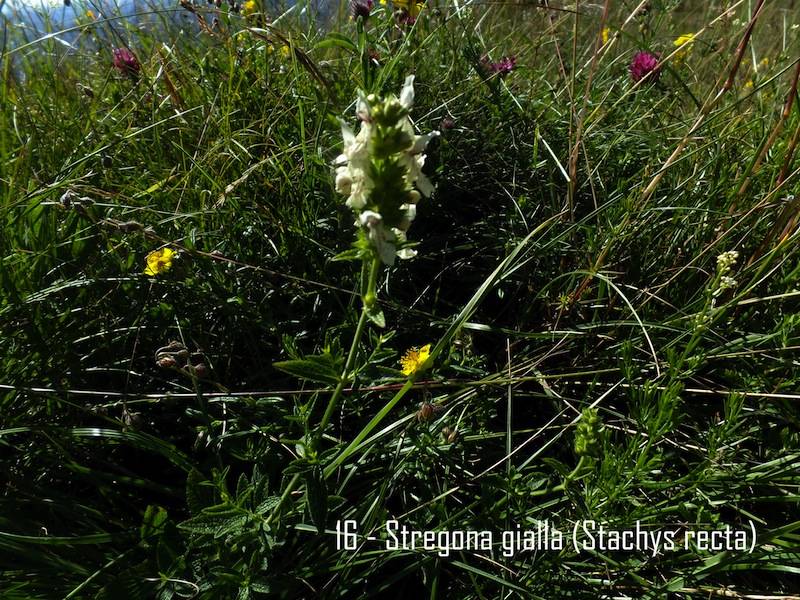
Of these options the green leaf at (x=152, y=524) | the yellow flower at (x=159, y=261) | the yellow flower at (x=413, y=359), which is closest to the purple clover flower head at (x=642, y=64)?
the yellow flower at (x=413, y=359)

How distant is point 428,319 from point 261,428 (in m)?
0.61

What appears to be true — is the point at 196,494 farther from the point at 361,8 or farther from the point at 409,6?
the point at 409,6

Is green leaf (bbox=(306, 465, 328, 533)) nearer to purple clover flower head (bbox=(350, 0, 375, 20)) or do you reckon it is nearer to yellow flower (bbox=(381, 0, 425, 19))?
purple clover flower head (bbox=(350, 0, 375, 20))

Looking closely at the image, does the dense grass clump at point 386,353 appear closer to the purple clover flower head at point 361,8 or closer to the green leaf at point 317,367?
the green leaf at point 317,367

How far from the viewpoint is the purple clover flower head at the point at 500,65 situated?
7.41ft

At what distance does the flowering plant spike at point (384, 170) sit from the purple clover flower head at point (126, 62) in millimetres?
1719

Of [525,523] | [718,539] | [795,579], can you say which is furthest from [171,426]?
[795,579]

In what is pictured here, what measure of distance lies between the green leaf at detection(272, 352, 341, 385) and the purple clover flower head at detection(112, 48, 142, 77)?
179 centimetres

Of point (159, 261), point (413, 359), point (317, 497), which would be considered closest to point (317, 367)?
point (317, 497)

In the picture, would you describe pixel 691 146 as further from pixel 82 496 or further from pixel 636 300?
pixel 82 496

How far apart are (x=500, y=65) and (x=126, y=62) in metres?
1.58

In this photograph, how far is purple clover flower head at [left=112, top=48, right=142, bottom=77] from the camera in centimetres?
221

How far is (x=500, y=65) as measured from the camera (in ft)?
7.80

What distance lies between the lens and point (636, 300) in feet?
5.60
